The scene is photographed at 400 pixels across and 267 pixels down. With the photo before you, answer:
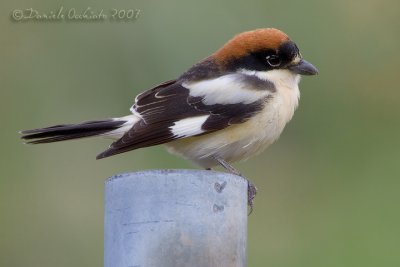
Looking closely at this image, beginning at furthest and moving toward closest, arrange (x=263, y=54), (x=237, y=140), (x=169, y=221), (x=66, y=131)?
(x=263, y=54), (x=237, y=140), (x=66, y=131), (x=169, y=221)

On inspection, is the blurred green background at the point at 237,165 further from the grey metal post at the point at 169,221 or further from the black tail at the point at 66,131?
the grey metal post at the point at 169,221

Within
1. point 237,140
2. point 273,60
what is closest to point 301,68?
point 273,60

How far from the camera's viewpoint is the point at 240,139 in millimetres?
4066

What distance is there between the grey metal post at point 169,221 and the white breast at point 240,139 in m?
1.42

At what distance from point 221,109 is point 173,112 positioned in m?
0.21

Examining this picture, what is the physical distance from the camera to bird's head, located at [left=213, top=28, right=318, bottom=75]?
4.22 meters

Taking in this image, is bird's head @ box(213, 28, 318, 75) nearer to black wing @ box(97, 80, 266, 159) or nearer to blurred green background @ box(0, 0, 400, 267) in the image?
black wing @ box(97, 80, 266, 159)

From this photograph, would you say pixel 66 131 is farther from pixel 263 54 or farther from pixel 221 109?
pixel 263 54

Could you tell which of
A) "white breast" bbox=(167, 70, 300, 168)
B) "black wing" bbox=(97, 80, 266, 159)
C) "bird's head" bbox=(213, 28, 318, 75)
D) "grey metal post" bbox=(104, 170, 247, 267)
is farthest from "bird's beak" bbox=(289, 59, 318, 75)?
"grey metal post" bbox=(104, 170, 247, 267)

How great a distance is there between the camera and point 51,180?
6.07 meters

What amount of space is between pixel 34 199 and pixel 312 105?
1.95 metres

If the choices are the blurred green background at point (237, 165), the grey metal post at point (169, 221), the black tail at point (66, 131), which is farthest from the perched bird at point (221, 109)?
the blurred green background at point (237, 165)

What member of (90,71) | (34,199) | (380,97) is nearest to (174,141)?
(34,199)

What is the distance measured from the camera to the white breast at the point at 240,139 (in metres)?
4.05
